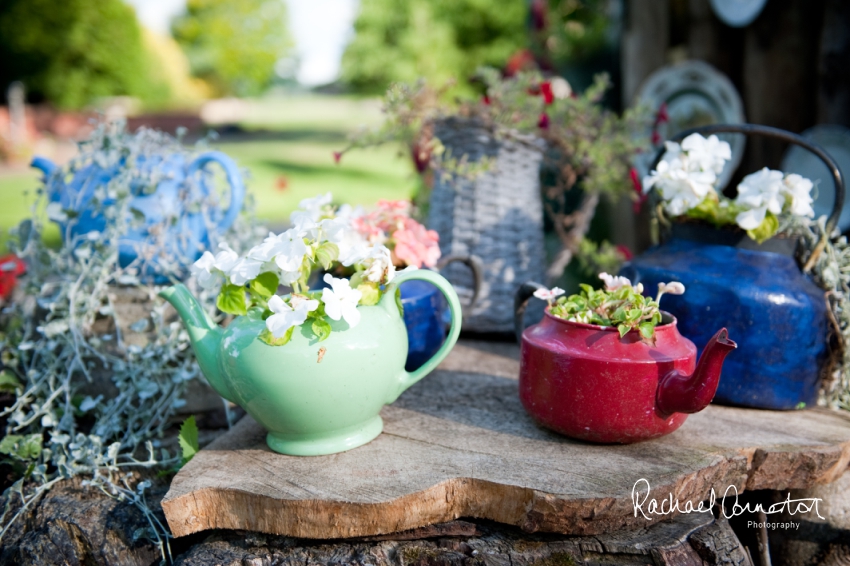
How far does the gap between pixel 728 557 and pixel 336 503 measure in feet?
2.51

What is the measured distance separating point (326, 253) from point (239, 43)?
24118 mm

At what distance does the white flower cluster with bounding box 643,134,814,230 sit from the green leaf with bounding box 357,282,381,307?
0.76m

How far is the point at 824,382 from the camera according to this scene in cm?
168

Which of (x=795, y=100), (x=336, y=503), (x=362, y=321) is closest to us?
(x=336, y=503)

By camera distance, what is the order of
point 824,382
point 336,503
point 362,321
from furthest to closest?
Answer: 1. point 824,382
2. point 362,321
3. point 336,503

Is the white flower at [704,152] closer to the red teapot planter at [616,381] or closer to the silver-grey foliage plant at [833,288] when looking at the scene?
the silver-grey foliage plant at [833,288]

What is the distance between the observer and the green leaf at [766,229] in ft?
5.07

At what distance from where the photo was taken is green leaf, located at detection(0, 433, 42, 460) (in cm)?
158

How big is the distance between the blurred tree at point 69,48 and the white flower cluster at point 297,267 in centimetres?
1562

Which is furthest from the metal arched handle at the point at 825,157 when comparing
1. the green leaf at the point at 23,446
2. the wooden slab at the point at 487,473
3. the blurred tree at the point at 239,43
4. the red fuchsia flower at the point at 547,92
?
the blurred tree at the point at 239,43

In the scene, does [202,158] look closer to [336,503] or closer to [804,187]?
[336,503]

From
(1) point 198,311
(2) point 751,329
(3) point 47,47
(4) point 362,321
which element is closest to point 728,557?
(2) point 751,329

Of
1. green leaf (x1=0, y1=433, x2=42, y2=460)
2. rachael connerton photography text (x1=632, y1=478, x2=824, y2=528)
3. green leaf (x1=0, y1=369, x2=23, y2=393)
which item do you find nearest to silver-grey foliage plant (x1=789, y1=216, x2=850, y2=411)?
rachael connerton photography text (x1=632, y1=478, x2=824, y2=528)

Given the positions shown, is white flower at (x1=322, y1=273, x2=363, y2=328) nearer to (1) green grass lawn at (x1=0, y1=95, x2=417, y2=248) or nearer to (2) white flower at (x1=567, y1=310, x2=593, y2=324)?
(2) white flower at (x1=567, y1=310, x2=593, y2=324)
